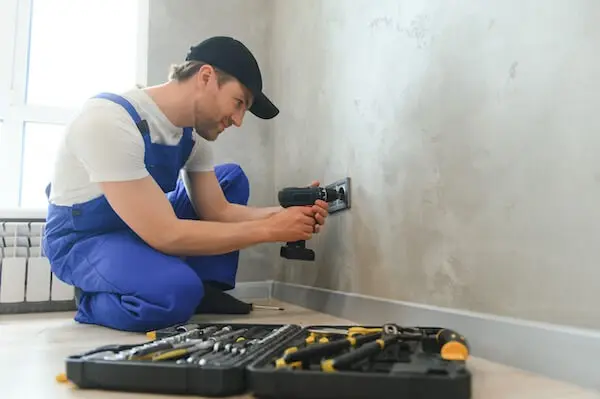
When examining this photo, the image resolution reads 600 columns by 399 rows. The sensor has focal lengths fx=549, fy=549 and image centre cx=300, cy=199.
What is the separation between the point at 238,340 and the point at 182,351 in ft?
0.48

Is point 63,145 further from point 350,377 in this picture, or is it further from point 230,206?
point 350,377

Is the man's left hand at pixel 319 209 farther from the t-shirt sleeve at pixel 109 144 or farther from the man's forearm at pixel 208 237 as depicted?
the t-shirt sleeve at pixel 109 144

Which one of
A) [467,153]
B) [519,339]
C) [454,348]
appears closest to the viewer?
[454,348]

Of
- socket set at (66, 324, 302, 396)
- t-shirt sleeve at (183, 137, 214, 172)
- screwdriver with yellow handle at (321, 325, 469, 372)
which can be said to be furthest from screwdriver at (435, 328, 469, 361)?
t-shirt sleeve at (183, 137, 214, 172)

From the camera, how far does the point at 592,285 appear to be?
79cm

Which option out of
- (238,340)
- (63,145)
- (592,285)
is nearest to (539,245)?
(592,285)

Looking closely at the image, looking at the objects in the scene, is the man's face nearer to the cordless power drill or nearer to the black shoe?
the cordless power drill

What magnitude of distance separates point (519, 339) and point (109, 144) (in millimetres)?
1010

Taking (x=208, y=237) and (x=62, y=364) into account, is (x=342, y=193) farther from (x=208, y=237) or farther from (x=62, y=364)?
(x=62, y=364)

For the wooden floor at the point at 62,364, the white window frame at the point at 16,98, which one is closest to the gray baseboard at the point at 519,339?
the wooden floor at the point at 62,364

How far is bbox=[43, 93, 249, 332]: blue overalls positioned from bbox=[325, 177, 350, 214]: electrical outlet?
46 cm

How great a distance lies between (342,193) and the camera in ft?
5.25

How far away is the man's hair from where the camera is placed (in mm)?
1482

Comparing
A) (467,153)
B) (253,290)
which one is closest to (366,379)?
(467,153)
